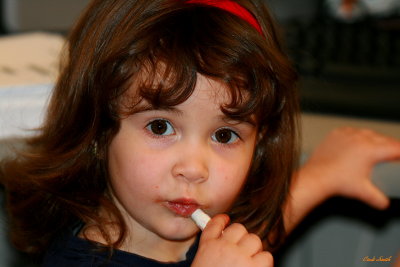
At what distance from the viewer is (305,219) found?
989mm

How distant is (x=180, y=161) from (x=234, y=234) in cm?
10

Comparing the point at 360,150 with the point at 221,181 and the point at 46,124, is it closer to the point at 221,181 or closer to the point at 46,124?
the point at 221,181

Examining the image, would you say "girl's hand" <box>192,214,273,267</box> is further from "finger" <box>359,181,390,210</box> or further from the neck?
"finger" <box>359,181,390,210</box>

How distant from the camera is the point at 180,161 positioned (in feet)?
2.18

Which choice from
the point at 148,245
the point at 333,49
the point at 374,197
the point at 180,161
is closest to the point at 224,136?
the point at 180,161

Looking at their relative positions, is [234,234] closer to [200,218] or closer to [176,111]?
[200,218]

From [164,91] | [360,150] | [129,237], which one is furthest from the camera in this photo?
[360,150]

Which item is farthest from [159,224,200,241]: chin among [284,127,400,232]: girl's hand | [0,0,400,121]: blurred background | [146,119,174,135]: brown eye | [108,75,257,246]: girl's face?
Answer: [0,0,400,121]: blurred background

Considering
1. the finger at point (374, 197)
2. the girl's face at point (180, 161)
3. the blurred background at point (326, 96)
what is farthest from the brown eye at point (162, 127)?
the finger at point (374, 197)

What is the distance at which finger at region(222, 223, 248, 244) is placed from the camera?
0.67 meters

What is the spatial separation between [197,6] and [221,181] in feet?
0.62

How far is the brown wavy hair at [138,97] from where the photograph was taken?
2.18ft

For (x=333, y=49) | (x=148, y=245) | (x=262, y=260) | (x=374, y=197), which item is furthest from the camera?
(x=333, y=49)

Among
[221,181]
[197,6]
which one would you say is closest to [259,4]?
[197,6]
